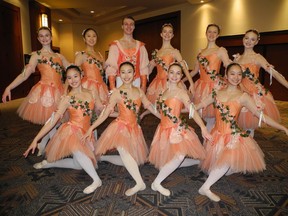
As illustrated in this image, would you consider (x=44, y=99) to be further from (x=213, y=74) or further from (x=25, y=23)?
(x=25, y=23)

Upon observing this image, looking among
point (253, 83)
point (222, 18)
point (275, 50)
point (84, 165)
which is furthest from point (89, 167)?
point (222, 18)

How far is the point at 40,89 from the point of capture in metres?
2.94

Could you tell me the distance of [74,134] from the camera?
2.32 m

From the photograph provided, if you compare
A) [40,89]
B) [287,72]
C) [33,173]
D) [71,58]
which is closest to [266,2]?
[287,72]

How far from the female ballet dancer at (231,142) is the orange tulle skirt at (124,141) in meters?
0.64

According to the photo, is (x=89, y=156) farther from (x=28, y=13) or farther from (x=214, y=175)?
(x=28, y=13)

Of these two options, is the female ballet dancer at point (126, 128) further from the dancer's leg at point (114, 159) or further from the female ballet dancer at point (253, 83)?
the female ballet dancer at point (253, 83)

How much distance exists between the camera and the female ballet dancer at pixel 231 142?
80.4 inches

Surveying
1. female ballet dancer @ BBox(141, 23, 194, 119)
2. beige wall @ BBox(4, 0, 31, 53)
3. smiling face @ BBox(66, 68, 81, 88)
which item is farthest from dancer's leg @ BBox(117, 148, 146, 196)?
beige wall @ BBox(4, 0, 31, 53)

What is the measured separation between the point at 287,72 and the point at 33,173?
23.5 ft

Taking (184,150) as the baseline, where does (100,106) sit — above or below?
above

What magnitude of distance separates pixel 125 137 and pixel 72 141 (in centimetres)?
50

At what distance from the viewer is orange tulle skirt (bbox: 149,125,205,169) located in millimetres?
2166

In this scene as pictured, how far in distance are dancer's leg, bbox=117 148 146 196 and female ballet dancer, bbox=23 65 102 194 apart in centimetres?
30
